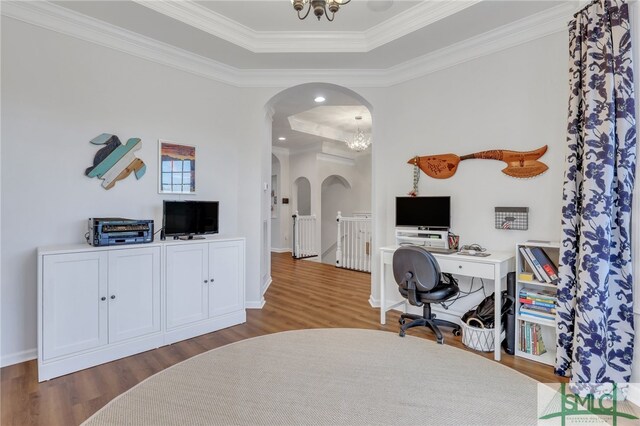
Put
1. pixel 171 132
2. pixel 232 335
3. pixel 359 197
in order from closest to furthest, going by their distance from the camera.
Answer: pixel 232 335 < pixel 171 132 < pixel 359 197

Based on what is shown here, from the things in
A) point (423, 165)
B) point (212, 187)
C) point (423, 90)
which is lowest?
point (212, 187)

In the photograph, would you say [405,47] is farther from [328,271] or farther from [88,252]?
[328,271]

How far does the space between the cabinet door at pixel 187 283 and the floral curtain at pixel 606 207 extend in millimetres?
3008

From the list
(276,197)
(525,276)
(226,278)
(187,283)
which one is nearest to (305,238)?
(276,197)

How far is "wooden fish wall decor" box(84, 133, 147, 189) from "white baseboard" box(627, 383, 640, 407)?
13.6 feet

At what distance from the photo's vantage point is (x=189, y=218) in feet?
10.1

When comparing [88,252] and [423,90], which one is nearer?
[88,252]

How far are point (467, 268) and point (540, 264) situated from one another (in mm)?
537

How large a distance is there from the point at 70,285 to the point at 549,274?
367cm

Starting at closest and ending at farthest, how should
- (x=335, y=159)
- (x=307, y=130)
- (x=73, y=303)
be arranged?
(x=73, y=303) < (x=307, y=130) < (x=335, y=159)

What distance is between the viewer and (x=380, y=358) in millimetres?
2414

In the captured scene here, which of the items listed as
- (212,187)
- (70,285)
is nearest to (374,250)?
(212,187)

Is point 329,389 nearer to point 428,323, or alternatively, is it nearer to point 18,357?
point 428,323

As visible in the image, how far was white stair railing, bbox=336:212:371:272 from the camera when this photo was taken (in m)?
5.88
